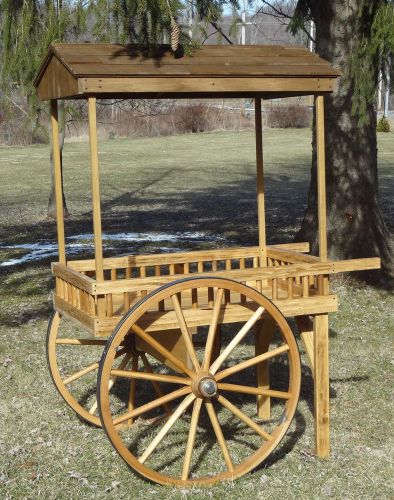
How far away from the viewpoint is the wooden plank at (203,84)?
4.90m

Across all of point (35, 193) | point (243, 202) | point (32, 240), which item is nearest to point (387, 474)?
point (32, 240)

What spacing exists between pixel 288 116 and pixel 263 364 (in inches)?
1531

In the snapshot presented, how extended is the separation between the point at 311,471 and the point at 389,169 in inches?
842

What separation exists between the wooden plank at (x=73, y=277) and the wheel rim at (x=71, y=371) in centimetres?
33

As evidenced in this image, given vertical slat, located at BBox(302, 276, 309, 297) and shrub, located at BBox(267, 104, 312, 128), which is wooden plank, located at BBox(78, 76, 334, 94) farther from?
shrub, located at BBox(267, 104, 312, 128)

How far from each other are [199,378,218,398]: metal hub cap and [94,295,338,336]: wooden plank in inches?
13.0

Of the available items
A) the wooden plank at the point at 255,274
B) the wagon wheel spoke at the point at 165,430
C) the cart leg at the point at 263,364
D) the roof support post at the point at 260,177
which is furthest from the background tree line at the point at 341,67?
the wagon wheel spoke at the point at 165,430

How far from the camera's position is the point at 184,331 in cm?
488

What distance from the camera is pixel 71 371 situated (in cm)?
730

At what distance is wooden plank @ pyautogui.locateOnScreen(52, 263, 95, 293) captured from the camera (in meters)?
5.00

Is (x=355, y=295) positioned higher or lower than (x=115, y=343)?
lower

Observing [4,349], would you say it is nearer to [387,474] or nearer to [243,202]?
[387,474]

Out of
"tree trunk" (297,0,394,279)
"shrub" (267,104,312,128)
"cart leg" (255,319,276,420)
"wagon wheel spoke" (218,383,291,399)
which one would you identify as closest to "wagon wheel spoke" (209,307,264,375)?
"wagon wheel spoke" (218,383,291,399)

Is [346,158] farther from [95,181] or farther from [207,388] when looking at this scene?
[207,388]
